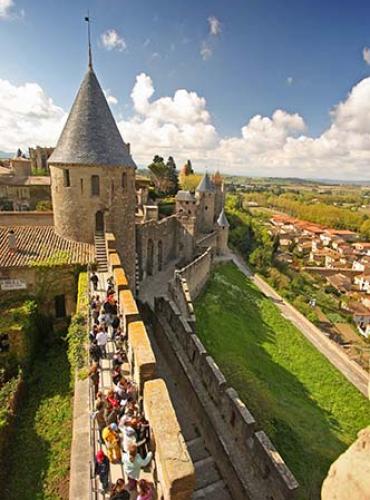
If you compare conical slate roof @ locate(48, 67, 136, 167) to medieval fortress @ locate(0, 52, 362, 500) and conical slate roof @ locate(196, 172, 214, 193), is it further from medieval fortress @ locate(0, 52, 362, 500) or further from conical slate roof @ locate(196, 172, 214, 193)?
conical slate roof @ locate(196, 172, 214, 193)

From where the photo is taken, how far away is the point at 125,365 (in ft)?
25.1

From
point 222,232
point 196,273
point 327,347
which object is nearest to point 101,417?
point 196,273

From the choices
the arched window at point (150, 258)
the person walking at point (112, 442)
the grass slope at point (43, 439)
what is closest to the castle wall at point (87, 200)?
the grass slope at point (43, 439)

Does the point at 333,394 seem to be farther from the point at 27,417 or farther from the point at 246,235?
the point at 246,235

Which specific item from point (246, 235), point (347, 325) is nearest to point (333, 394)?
point (347, 325)

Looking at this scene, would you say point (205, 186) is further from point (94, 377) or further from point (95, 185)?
point (94, 377)

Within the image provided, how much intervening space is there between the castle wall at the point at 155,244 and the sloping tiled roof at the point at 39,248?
8.15 metres

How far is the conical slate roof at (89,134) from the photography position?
45.5 feet

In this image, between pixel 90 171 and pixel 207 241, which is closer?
pixel 90 171

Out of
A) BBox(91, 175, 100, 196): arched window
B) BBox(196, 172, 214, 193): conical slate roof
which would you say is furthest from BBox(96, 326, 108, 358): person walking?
BBox(196, 172, 214, 193): conical slate roof

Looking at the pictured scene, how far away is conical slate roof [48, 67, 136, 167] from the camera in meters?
13.9

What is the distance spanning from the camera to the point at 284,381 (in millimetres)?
19969

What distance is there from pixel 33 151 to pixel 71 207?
43984 millimetres

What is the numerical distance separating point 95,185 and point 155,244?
1107 centimetres
